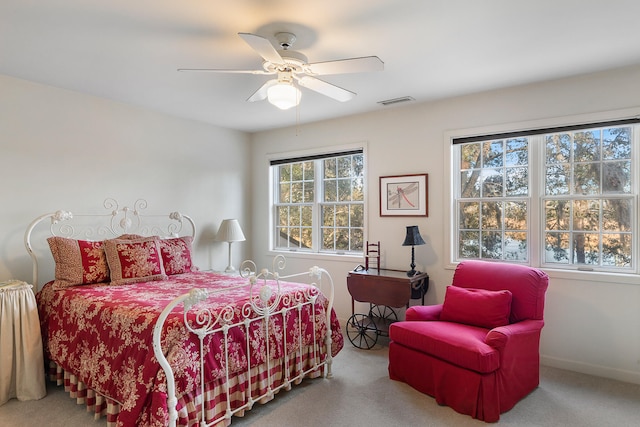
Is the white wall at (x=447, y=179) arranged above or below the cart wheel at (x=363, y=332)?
above

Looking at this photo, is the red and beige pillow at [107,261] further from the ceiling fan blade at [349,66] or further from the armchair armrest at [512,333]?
the armchair armrest at [512,333]

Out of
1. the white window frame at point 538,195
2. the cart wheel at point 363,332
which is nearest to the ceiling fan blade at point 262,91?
the white window frame at point 538,195

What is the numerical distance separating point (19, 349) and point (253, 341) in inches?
65.6

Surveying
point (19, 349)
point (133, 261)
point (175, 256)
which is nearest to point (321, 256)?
point (175, 256)

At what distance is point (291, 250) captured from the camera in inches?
193

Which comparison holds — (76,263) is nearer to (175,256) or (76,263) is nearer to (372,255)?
(175,256)

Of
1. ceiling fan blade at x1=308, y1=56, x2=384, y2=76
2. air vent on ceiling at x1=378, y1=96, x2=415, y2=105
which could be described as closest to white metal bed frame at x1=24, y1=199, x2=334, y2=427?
ceiling fan blade at x1=308, y1=56, x2=384, y2=76

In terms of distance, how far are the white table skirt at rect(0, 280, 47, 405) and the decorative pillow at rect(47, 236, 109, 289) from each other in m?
0.26

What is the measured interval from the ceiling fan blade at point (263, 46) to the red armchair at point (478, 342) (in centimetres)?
199

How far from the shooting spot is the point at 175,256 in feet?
11.5

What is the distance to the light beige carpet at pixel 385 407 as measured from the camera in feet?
7.58

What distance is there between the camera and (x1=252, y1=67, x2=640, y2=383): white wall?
289 cm

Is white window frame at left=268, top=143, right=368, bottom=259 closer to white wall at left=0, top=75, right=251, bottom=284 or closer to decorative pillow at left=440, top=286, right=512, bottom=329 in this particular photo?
white wall at left=0, top=75, right=251, bottom=284

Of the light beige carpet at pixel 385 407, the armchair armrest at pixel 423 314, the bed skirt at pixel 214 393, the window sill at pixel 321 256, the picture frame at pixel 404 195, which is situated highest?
the picture frame at pixel 404 195
